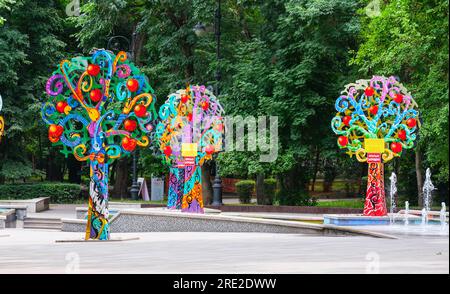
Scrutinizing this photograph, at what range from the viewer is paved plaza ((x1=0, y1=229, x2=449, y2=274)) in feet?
53.7

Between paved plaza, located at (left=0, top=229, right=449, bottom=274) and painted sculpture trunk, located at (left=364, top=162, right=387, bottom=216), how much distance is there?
678 centimetres

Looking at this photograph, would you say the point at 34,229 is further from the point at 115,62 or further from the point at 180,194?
the point at 115,62

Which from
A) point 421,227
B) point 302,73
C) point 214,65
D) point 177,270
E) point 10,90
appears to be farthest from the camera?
point 10,90

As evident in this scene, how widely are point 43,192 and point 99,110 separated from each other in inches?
1067

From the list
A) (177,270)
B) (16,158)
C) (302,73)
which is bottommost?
(177,270)

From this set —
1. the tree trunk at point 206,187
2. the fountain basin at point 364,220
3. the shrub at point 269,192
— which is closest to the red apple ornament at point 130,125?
the fountain basin at point 364,220

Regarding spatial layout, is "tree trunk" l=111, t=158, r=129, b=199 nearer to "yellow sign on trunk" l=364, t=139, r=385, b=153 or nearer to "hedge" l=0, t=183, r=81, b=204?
"hedge" l=0, t=183, r=81, b=204

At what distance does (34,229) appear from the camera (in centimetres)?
3441

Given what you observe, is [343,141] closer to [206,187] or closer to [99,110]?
[99,110]

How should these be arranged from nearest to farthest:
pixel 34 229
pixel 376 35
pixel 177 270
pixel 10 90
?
pixel 177 270, pixel 34 229, pixel 376 35, pixel 10 90

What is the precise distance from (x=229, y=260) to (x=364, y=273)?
4020 millimetres

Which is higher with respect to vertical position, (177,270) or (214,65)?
(214,65)

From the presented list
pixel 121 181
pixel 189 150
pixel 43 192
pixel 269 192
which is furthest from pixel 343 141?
pixel 121 181

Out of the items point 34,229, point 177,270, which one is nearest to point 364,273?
point 177,270
